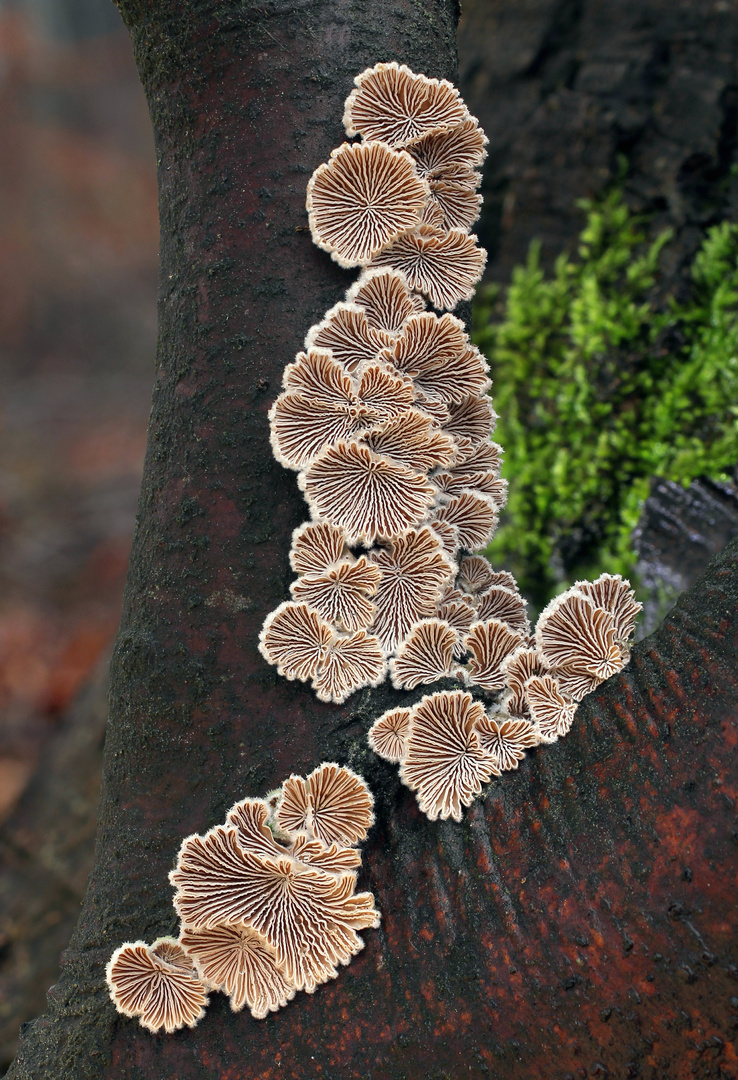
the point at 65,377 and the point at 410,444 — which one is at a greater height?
the point at 65,377

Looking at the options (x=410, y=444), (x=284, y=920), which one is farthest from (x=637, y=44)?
(x=284, y=920)

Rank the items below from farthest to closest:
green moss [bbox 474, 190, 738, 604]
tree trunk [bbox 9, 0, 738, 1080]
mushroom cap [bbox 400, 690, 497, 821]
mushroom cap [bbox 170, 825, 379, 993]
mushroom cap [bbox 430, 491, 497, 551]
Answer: green moss [bbox 474, 190, 738, 604]
mushroom cap [bbox 430, 491, 497, 551]
mushroom cap [bbox 400, 690, 497, 821]
mushroom cap [bbox 170, 825, 379, 993]
tree trunk [bbox 9, 0, 738, 1080]

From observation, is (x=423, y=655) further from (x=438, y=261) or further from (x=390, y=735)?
(x=438, y=261)

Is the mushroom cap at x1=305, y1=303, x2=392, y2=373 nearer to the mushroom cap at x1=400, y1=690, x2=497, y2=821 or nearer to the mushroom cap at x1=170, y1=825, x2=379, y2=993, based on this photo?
the mushroom cap at x1=400, y1=690, x2=497, y2=821

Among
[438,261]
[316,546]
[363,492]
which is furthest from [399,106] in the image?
[316,546]

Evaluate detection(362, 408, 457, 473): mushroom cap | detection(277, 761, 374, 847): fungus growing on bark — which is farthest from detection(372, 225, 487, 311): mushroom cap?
detection(277, 761, 374, 847): fungus growing on bark

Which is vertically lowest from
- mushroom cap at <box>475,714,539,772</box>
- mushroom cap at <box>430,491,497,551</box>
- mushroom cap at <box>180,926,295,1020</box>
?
mushroom cap at <box>180,926,295,1020</box>

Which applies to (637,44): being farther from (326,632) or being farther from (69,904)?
(69,904)
